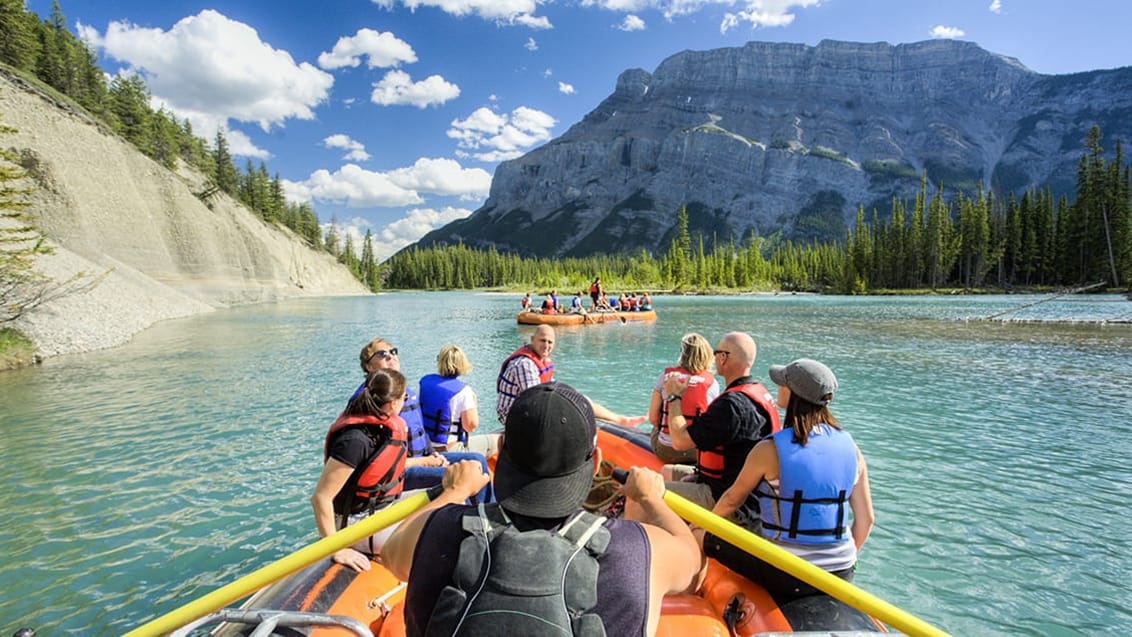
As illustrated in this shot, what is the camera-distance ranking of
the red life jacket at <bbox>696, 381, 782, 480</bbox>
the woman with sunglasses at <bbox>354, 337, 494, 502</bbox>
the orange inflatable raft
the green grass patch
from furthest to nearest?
the green grass patch, the woman with sunglasses at <bbox>354, 337, 494, 502</bbox>, the red life jacket at <bbox>696, 381, 782, 480</bbox>, the orange inflatable raft

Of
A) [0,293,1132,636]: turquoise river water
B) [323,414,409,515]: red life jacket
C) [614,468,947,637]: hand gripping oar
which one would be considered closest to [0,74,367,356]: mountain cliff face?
[0,293,1132,636]: turquoise river water

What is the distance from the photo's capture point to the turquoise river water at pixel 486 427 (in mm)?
5160

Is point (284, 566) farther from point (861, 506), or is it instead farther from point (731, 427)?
point (861, 506)

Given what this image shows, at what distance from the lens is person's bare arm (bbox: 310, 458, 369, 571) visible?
3.55 metres

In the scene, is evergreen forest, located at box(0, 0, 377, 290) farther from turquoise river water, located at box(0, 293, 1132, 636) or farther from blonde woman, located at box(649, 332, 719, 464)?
blonde woman, located at box(649, 332, 719, 464)

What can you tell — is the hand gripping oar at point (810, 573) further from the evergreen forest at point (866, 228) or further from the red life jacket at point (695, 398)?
the evergreen forest at point (866, 228)

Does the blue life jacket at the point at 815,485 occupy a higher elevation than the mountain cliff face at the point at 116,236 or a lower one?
lower

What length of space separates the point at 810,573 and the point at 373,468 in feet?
10.00

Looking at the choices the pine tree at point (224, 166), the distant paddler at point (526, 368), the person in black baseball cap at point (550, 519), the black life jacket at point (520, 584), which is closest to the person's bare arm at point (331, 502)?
the person in black baseball cap at point (550, 519)

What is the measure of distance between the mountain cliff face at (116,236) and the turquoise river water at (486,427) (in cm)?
771

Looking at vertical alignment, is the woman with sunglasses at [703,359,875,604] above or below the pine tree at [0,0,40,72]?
below

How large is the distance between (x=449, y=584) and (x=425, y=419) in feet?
16.2

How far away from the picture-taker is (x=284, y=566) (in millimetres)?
2832

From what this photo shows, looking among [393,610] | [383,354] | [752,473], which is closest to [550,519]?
[752,473]
